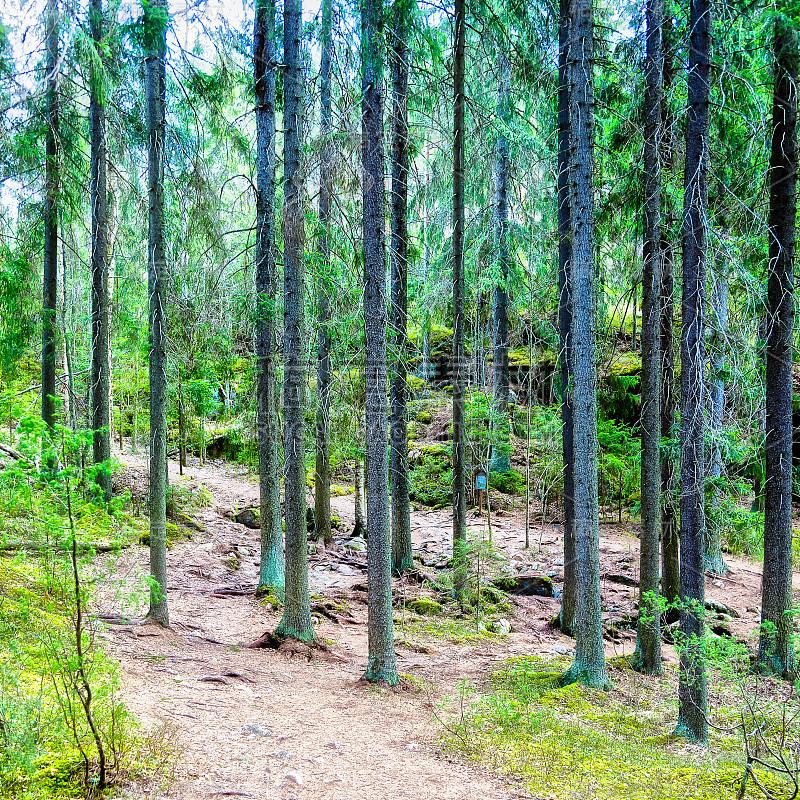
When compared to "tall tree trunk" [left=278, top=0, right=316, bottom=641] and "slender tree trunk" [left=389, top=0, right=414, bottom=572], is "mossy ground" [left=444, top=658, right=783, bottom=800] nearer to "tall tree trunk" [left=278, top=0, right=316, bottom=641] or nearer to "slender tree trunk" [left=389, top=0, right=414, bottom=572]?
"tall tree trunk" [left=278, top=0, right=316, bottom=641]

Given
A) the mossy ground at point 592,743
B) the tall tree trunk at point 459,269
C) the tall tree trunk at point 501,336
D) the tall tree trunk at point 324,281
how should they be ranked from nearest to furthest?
the mossy ground at point 592,743, the tall tree trunk at point 324,281, the tall tree trunk at point 459,269, the tall tree trunk at point 501,336

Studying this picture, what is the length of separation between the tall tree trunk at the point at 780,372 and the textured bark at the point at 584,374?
2506 millimetres

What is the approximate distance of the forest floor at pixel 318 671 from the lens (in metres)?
5.21

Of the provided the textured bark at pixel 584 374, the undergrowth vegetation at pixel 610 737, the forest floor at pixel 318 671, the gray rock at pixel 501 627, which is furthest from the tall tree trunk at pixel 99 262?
the textured bark at pixel 584 374

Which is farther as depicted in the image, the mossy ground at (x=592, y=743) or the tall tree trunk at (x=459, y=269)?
the tall tree trunk at (x=459, y=269)

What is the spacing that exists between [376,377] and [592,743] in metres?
4.70

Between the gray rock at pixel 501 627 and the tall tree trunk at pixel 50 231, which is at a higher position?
the tall tree trunk at pixel 50 231

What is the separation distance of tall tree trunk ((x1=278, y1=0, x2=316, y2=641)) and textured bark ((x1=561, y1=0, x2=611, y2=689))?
380 cm

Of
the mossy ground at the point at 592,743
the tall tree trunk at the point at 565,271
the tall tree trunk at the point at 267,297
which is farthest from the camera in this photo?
the tall tree trunk at the point at 267,297

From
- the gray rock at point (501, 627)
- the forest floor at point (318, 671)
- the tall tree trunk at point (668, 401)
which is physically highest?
the tall tree trunk at point (668, 401)

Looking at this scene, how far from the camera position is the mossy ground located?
5.13 meters

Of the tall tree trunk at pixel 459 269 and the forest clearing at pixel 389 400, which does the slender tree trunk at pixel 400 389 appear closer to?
the forest clearing at pixel 389 400

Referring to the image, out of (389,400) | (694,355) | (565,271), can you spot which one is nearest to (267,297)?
(389,400)

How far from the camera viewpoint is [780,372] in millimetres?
8422
